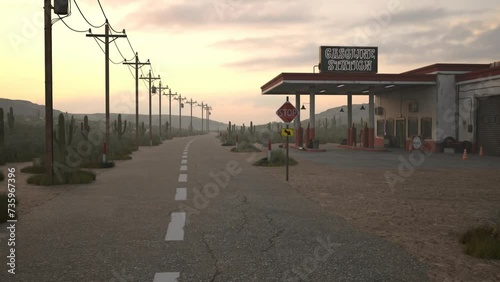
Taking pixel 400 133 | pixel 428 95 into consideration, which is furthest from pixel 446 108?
pixel 400 133

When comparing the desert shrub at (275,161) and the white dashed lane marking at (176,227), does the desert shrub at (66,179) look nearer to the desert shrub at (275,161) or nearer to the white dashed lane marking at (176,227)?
the white dashed lane marking at (176,227)

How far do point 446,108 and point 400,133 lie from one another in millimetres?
5500

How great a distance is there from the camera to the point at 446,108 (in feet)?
93.0

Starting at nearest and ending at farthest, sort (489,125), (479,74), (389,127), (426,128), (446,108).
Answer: (489,125) < (479,74) < (446,108) < (426,128) < (389,127)

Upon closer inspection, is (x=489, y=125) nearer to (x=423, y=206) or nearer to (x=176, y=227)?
(x=423, y=206)

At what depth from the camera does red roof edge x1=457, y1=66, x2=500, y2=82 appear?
79.3 feet

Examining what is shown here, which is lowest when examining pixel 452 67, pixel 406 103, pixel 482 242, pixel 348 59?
pixel 482 242

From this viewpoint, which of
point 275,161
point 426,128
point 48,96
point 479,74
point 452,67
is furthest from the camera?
point 426,128

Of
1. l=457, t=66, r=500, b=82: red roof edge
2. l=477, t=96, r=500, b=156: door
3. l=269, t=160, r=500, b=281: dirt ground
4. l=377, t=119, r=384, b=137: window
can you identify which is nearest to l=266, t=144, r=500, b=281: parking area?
l=269, t=160, r=500, b=281: dirt ground

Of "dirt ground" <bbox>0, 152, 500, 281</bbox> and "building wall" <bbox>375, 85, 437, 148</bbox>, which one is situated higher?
"building wall" <bbox>375, 85, 437, 148</bbox>

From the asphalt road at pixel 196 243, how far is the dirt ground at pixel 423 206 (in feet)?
1.34

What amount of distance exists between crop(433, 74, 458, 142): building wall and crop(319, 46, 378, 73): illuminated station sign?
594cm

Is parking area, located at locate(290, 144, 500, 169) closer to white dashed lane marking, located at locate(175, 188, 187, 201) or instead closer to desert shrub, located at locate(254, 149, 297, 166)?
desert shrub, located at locate(254, 149, 297, 166)

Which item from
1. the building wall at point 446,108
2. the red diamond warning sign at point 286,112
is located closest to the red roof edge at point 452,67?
the building wall at point 446,108
